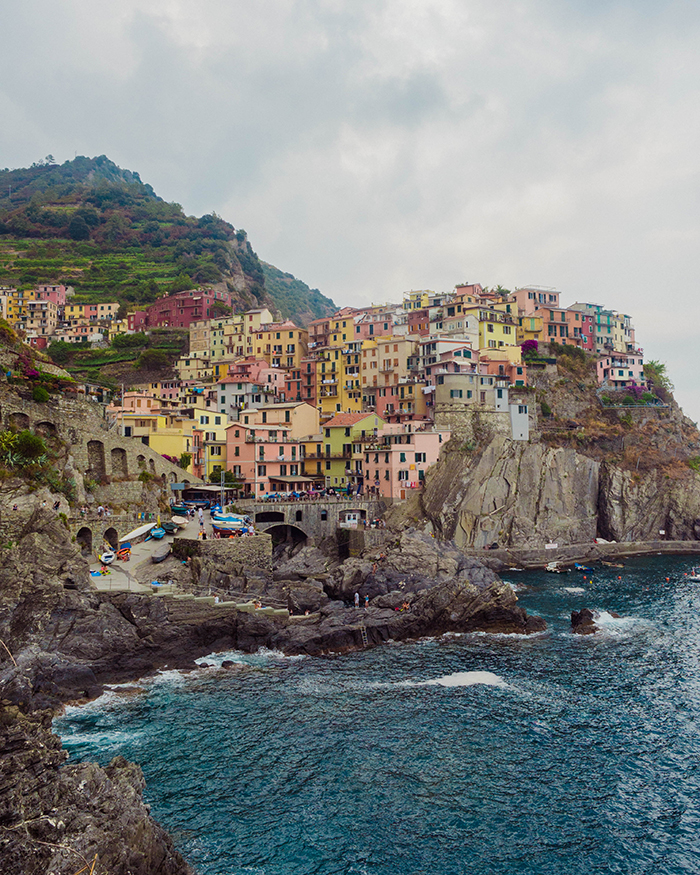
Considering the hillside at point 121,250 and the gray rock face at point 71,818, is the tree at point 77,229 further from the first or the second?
the gray rock face at point 71,818

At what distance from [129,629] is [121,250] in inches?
5877

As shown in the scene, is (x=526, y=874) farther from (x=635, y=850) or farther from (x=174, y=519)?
(x=174, y=519)

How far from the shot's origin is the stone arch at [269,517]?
63.0 meters

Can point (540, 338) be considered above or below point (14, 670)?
above

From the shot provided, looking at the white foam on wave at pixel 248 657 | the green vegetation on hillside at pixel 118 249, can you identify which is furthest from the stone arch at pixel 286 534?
the green vegetation on hillside at pixel 118 249

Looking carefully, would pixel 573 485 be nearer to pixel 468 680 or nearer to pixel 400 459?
pixel 400 459

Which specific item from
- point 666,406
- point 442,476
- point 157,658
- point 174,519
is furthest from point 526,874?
point 666,406

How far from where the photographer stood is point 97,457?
181 feet

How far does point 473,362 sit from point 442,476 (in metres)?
17.8

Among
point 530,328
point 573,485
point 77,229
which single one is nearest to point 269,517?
point 573,485

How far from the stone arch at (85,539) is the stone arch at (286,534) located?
68.0 ft

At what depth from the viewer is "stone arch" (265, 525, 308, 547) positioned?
64.7 meters

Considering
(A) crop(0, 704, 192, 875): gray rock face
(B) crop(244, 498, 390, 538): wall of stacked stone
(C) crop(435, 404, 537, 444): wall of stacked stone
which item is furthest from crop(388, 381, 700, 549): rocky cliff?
(A) crop(0, 704, 192, 875): gray rock face

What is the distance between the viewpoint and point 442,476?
2773 inches
